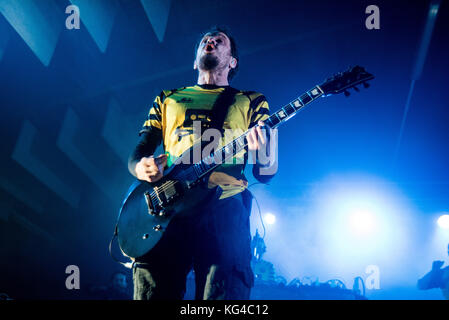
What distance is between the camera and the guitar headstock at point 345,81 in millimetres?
2486

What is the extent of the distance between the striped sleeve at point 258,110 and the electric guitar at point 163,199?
275 millimetres

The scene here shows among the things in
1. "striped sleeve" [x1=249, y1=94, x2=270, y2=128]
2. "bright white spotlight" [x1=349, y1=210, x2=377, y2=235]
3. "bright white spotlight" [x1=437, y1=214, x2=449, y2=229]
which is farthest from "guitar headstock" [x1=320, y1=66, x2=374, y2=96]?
"bright white spotlight" [x1=437, y1=214, x2=449, y2=229]

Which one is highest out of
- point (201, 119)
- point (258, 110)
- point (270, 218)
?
point (270, 218)

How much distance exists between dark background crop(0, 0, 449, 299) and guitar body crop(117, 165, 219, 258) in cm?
436

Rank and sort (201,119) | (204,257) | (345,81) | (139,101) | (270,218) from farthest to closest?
(270,218) < (139,101) < (345,81) < (201,119) < (204,257)

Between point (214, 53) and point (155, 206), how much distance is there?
1.54 metres

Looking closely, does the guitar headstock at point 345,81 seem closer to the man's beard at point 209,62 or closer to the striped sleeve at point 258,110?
the striped sleeve at point 258,110

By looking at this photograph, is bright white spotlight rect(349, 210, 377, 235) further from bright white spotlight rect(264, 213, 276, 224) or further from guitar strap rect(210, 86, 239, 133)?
guitar strap rect(210, 86, 239, 133)

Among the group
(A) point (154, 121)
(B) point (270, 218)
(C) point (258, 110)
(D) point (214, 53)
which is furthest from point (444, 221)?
(A) point (154, 121)

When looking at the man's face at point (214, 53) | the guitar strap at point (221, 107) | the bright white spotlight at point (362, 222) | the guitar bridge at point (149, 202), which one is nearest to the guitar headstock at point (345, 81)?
the guitar strap at point (221, 107)

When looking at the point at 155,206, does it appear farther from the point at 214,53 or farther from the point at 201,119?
the point at 214,53

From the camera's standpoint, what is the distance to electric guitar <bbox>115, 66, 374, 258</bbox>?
184 cm

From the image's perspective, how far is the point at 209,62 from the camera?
2.65m

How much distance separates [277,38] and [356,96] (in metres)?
2.49
